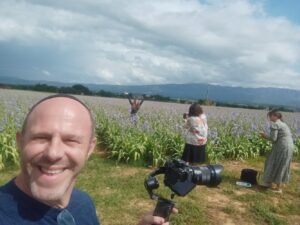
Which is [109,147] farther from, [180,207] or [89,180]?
[180,207]

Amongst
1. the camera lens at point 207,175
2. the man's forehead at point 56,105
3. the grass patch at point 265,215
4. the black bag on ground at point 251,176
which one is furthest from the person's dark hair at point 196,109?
the man's forehead at point 56,105

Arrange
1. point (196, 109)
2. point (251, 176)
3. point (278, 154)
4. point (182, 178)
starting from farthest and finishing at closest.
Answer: point (196, 109) < point (251, 176) < point (278, 154) < point (182, 178)

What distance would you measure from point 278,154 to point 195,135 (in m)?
2.03

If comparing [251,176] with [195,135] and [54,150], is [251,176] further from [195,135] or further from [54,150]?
[54,150]

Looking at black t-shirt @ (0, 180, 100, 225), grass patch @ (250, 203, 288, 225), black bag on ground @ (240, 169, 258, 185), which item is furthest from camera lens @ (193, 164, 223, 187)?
black bag on ground @ (240, 169, 258, 185)

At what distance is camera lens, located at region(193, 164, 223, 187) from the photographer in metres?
2.31

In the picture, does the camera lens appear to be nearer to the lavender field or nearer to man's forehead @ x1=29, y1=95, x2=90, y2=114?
man's forehead @ x1=29, y1=95, x2=90, y2=114

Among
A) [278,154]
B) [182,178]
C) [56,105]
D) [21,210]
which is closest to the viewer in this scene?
[21,210]

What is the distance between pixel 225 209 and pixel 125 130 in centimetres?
512

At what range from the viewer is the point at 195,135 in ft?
34.8

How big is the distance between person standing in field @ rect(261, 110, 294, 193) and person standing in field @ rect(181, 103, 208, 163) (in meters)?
1.57

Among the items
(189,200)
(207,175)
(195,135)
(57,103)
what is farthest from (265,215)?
(57,103)

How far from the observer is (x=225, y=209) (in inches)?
311

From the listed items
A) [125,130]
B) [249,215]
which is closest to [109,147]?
[125,130]
